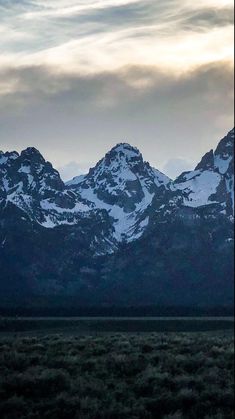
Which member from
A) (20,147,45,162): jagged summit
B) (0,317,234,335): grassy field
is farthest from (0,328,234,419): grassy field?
(0,317,234,335): grassy field

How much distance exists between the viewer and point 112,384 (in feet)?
→ 75.2

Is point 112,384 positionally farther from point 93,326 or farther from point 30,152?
point 93,326

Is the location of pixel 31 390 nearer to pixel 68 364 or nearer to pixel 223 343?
pixel 68 364

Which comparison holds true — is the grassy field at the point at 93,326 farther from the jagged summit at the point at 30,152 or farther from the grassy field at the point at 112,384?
the grassy field at the point at 112,384

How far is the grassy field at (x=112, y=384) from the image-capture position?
19.5 metres

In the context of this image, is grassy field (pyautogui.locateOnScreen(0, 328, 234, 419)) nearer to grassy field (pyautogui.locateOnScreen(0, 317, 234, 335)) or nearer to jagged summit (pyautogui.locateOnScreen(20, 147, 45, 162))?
jagged summit (pyautogui.locateOnScreen(20, 147, 45, 162))

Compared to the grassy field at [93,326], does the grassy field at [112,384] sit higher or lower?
lower

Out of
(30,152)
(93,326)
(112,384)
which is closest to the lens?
(112,384)

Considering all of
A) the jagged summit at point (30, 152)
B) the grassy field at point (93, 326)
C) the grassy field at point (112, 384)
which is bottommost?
the grassy field at point (112, 384)

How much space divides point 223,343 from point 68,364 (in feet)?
47.7

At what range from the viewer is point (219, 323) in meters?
80.1

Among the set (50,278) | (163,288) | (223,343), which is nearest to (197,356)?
(223,343)

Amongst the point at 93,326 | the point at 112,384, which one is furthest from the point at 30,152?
the point at 112,384

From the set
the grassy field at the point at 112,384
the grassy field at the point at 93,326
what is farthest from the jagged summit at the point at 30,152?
the grassy field at the point at 112,384
